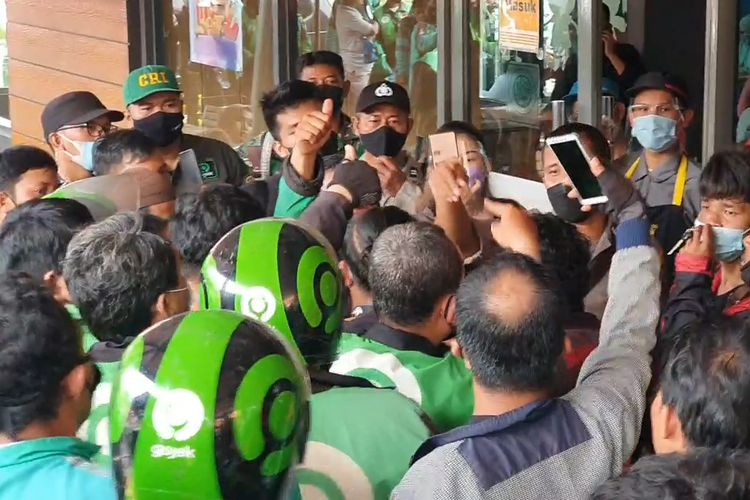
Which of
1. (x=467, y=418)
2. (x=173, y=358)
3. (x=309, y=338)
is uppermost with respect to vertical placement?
(x=173, y=358)

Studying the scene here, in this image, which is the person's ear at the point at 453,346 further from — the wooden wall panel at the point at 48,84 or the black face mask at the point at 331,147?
the wooden wall panel at the point at 48,84

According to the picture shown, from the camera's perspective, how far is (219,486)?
155 centimetres

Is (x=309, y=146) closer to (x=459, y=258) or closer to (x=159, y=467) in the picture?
(x=459, y=258)

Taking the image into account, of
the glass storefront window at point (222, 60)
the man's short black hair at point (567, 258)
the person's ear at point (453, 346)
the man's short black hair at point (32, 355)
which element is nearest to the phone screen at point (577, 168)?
the man's short black hair at point (567, 258)

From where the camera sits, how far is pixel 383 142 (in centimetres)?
468

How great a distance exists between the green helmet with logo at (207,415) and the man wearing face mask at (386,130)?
115 inches

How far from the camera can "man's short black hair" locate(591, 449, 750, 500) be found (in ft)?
4.11

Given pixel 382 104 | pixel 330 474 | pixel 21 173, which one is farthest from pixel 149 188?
pixel 330 474

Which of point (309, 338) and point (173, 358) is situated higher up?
point (173, 358)

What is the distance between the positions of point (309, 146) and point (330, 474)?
170 cm

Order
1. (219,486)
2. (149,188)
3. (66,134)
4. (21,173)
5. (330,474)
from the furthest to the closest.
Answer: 1. (66,134)
2. (21,173)
3. (149,188)
4. (330,474)
5. (219,486)

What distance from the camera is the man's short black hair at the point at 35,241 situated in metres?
3.13

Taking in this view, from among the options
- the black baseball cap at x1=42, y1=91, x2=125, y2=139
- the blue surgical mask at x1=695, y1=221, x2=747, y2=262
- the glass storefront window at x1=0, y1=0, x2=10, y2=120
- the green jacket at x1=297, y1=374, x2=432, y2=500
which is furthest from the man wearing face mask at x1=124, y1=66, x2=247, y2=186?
the glass storefront window at x1=0, y1=0, x2=10, y2=120

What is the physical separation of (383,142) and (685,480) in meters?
3.51
